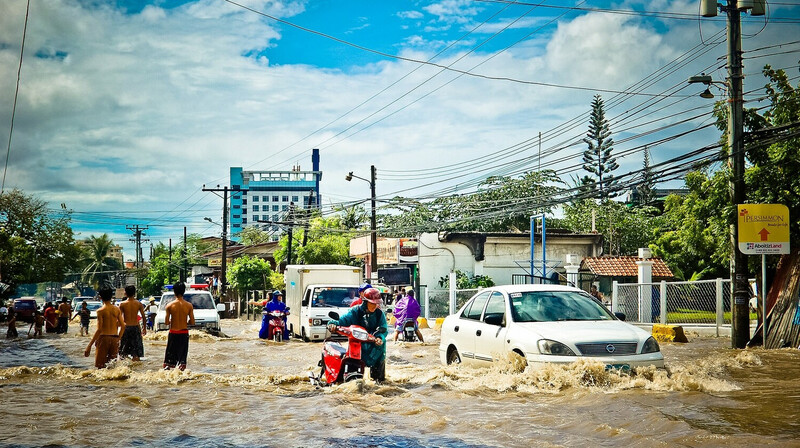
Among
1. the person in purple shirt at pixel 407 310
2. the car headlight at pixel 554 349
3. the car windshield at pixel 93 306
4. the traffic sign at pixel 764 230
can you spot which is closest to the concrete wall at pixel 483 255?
the person in purple shirt at pixel 407 310

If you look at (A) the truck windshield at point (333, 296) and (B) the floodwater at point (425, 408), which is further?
(A) the truck windshield at point (333, 296)

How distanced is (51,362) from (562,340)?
13206 mm

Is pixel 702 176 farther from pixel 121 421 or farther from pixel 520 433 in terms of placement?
pixel 121 421

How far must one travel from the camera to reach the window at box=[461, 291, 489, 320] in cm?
1176

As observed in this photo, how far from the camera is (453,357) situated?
12.3 m

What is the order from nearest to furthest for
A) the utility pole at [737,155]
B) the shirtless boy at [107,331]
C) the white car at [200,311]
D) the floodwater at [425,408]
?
the floodwater at [425,408], the shirtless boy at [107,331], the utility pole at [737,155], the white car at [200,311]

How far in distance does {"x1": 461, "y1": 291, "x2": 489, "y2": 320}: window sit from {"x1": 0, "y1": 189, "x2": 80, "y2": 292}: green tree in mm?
49250

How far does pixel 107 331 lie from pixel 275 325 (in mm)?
9557

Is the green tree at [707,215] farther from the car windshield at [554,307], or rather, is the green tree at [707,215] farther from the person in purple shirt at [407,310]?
the person in purple shirt at [407,310]

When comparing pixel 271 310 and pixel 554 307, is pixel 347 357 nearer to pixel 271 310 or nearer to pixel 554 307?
pixel 554 307

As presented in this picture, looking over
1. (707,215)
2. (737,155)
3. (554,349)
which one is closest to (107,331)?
(554,349)

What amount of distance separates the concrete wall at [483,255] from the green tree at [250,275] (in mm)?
21685

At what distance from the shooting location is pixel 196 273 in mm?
70250

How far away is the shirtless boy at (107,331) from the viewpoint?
1323 cm
